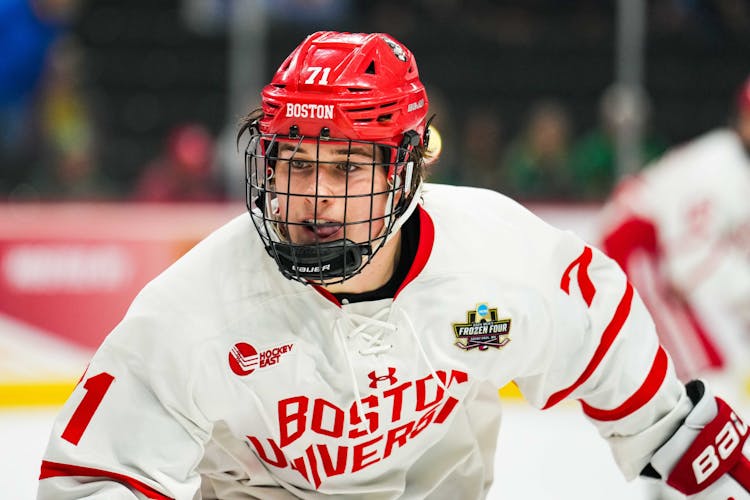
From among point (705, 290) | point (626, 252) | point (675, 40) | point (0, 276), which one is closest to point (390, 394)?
point (626, 252)

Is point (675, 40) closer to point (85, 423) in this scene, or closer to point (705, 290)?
point (705, 290)

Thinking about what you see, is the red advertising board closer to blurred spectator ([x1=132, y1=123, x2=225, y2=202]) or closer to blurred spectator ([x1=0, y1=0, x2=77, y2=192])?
blurred spectator ([x1=132, y1=123, x2=225, y2=202])

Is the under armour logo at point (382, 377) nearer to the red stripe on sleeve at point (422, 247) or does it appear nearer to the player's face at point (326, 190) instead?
the red stripe on sleeve at point (422, 247)

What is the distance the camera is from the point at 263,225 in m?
2.01

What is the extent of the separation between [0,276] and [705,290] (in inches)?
110

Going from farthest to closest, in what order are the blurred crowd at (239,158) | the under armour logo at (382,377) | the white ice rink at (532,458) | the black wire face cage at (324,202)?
1. the blurred crowd at (239,158)
2. the white ice rink at (532,458)
3. the under armour logo at (382,377)
4. the black wire face cage at (324,202)

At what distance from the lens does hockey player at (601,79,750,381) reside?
4.39 m

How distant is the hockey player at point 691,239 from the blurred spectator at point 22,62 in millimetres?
3104

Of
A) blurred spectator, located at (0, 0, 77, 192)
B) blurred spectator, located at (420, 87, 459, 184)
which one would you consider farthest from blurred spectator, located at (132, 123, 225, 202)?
blurred spectator, located at (420, 87, 459, 184)

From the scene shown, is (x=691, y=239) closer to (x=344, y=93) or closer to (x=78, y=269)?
(x=78, y=269)

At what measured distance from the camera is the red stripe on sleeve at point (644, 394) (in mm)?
2213

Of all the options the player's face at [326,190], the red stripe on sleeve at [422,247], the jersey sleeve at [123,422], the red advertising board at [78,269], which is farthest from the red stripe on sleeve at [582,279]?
the red advertising board at [78,269]

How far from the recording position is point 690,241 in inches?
175

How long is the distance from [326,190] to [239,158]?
3965 mm
